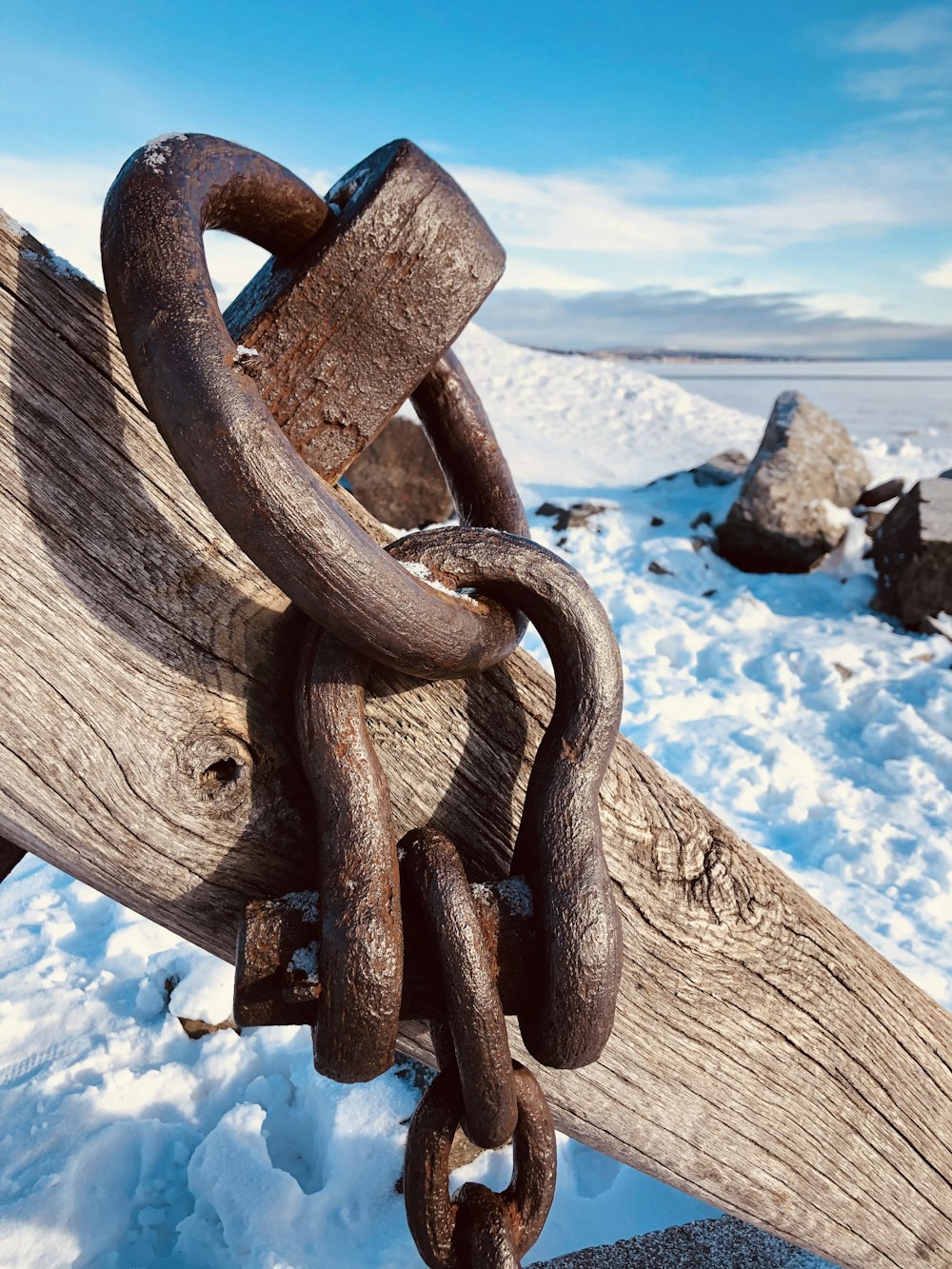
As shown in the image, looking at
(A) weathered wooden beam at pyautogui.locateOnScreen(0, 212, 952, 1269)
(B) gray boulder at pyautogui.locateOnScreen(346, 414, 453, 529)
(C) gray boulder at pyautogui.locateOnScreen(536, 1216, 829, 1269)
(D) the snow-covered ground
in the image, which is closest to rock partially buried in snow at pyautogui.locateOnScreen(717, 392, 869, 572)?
(D) the snow-covered ground

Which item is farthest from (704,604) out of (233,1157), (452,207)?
(452,207)

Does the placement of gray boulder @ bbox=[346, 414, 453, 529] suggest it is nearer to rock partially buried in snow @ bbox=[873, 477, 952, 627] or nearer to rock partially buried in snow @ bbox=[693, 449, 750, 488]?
rock partially buried in snow @ bbox=[693, 449, 750, 488]

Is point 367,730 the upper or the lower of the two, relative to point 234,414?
lower

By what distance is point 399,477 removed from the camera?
24.0 ft

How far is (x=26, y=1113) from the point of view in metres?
2.31

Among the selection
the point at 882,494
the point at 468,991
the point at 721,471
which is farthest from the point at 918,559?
the point at 468,991

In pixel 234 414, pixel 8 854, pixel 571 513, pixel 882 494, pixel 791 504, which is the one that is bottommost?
pixel 571 513

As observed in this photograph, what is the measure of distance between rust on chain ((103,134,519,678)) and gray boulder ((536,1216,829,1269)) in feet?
5.82

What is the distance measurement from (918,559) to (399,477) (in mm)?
3847

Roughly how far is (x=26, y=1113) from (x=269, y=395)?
7.52ft

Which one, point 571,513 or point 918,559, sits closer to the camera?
point 918,559

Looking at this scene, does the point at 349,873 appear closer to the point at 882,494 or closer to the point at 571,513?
the point at 571,513

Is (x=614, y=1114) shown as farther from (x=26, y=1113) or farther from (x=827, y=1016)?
(x=26, y=1113)

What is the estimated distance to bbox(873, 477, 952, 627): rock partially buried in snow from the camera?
605 cm
